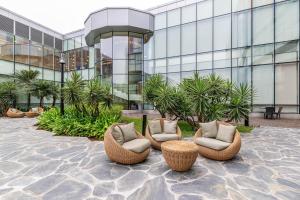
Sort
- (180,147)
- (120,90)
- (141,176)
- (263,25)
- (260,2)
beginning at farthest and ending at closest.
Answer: (120,90) < (260,2) < (263,25) < (180,147) < (141,176)

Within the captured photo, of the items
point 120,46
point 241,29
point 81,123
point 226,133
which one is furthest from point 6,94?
point 241,29

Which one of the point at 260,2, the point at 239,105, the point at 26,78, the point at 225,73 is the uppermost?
the point at 260,2

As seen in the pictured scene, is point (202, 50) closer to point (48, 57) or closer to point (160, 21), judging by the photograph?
point (160, 21)

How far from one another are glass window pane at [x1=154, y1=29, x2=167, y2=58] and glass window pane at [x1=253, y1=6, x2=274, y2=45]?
26.2ft

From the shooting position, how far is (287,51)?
48.8 feet

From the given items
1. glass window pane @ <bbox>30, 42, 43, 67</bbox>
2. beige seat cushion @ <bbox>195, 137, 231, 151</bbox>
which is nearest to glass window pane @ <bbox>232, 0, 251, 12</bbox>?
beige seat cushion @ <bbox>195, 137, 231, 151</bbox>

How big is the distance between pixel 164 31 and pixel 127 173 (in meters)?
17.9

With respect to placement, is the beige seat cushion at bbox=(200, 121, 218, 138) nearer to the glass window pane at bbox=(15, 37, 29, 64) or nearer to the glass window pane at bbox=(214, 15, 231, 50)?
the glass window pane at bbox=(214, 15, 231, 50)

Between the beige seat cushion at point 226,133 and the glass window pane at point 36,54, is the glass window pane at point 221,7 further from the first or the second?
the glass window pane at point 36,54

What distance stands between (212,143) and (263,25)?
14.4 metres

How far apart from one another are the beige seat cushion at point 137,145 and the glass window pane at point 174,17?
16.7m

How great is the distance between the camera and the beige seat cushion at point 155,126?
22.6 feet

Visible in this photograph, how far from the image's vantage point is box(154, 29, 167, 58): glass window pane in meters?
20.2

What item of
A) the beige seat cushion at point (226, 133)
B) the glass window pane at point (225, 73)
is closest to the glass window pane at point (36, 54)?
the glass window pane at point (225, 73)
